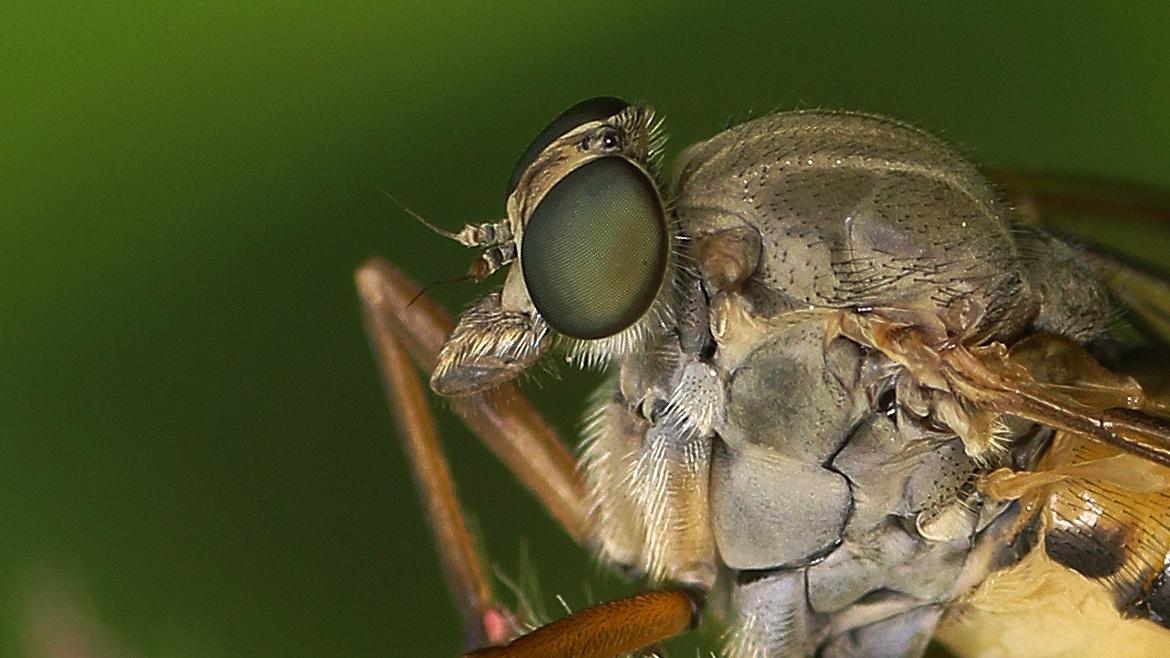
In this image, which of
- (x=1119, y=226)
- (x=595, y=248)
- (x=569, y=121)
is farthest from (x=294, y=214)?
(x=1119, y=226)

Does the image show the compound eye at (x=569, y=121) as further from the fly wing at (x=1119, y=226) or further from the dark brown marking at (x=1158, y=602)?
the dark brown marking at (x=1158, y=602)

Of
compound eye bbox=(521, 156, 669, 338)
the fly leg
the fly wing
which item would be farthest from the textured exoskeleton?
the fly wing

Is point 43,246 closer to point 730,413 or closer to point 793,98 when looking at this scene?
point 730,413

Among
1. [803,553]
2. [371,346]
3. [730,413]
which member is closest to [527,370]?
[730,413]

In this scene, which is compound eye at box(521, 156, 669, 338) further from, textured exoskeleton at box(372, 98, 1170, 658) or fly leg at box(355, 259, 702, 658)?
fly leg at box(355, 259, 702, 658)

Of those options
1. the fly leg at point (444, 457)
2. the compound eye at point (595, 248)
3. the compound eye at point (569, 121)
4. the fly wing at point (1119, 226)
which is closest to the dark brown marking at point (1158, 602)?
the fly wing at point (1119, 226)

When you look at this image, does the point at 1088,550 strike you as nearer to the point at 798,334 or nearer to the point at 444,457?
the point at 798,334
